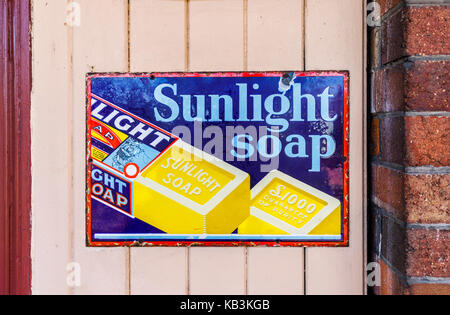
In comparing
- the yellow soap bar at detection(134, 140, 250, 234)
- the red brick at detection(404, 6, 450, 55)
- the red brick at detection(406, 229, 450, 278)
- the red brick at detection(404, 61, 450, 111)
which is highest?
the red brick at detection(404, 6, 450, 55)

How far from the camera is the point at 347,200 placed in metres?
0.82

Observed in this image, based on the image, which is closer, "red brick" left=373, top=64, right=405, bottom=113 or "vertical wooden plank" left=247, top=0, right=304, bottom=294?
"red brick" left=373, top=64, right=405, bottom=113

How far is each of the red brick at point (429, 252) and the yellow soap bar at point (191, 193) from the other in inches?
13.9

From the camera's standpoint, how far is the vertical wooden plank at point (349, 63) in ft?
2.68

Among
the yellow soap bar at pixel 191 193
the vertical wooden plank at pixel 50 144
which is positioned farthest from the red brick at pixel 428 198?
the vertical wooden plank at pixel 50 144

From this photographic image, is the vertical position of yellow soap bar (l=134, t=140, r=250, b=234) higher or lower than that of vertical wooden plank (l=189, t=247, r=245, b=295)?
higher

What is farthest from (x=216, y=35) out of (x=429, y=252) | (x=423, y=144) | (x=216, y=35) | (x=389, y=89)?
(x=429, y=252)

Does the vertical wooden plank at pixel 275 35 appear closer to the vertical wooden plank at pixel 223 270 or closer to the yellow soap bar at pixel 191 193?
the yellow soap bar at pixel 191 193

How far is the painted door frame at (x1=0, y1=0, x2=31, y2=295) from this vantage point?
2.71 feet

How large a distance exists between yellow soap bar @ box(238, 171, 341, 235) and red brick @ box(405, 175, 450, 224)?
0.18 metres

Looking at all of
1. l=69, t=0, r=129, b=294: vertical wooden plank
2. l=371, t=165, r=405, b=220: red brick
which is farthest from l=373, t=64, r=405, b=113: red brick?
l=69, t=0, r=129, b=294: vertical wooden plank

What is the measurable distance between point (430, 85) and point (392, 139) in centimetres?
12

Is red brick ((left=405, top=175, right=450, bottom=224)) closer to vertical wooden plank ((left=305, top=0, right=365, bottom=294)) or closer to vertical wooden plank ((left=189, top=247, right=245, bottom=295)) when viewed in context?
vertical wooden plank ((left=305, top=0, right=365, bottom=294))

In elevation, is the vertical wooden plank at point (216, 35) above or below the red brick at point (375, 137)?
above
